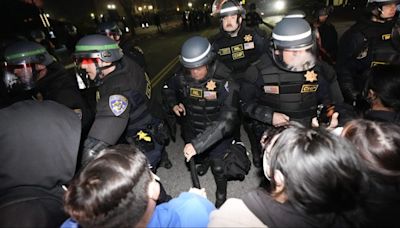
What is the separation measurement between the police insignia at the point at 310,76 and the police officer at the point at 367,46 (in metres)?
0.95

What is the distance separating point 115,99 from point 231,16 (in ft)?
9.65

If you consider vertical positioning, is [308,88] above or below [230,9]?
below

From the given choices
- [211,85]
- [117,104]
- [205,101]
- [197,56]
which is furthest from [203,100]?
[117,104]

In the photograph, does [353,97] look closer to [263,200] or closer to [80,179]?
[263,200]

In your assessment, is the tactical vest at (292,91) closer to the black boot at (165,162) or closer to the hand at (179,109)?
the hand at (179,109)

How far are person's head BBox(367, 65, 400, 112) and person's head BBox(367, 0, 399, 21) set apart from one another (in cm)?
174

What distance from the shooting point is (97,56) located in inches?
113

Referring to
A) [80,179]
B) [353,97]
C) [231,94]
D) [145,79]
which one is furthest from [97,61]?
[353,97]

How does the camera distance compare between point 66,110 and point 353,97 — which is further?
point 353,97

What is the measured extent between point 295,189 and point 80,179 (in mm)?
1069

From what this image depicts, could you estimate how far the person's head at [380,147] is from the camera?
63.3 inches

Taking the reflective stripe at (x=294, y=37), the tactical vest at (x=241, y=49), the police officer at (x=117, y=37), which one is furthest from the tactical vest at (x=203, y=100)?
the police officer at (x=117, y=37)

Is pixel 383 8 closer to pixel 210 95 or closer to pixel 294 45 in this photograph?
pixel 294 45

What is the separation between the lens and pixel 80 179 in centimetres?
135
